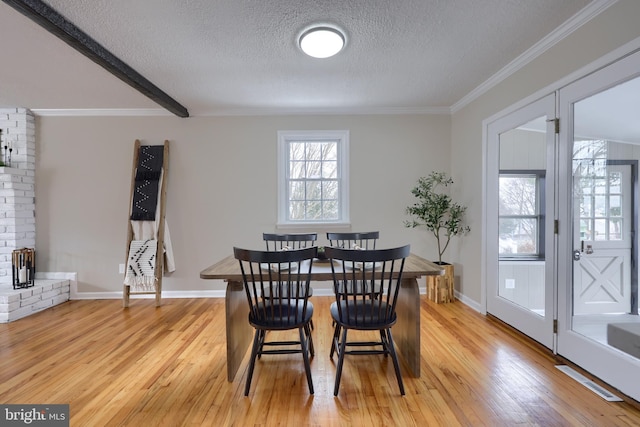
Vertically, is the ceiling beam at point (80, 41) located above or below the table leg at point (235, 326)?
above

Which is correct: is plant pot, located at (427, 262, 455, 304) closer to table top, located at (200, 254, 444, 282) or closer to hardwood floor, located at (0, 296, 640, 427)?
hardwood floor, located at (0, 296, 640, 427)

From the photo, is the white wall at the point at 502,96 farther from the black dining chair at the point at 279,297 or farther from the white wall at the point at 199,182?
the black dining chair at the point at 279,297

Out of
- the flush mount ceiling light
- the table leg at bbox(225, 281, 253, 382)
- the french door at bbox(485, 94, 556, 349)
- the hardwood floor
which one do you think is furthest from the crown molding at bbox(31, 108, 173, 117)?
the french door at bbox(485, 94, 556, 349)

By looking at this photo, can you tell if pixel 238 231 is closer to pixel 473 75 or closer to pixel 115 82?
pixel 115 82

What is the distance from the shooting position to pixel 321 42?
7.26ft

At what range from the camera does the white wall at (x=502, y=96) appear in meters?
1.82

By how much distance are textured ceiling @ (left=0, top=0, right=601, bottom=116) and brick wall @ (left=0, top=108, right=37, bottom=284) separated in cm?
25

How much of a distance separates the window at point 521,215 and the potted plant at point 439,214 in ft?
2.07

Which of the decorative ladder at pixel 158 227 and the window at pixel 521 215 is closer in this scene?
the window at pixel 521 215

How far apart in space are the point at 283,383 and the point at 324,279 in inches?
29.8

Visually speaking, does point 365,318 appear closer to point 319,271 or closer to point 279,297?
point 319,271

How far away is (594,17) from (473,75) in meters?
1.05

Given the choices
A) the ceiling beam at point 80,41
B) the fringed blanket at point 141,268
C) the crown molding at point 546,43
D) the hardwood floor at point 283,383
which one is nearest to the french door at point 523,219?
the hardwood floor at point 283,383

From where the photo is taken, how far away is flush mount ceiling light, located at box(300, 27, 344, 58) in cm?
214
